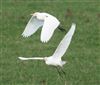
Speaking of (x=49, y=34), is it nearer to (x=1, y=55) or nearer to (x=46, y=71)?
(x=46, y=71)

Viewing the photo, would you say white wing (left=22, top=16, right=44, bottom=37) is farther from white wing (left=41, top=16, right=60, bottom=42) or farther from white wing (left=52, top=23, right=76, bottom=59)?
white wing (left=52, top=23, right=76, bottom=59)

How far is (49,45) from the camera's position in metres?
14.5

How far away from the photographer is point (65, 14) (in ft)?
58.0

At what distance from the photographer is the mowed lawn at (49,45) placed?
11.6 m

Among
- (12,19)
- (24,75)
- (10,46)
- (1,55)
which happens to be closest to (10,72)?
(24,75)

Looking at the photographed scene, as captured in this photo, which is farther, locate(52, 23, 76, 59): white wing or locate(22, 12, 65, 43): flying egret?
locate(22, 12, 65, 43): flying egret

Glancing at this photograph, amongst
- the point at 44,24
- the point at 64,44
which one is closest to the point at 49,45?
the point at 44,24

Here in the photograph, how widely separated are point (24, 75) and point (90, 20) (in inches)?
216

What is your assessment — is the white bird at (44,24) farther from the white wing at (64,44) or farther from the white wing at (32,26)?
the white wing at (64,44)

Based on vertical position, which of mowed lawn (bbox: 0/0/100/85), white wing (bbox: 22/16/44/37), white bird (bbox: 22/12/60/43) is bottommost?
mowed lawn (bbox: 0/0/100/85)

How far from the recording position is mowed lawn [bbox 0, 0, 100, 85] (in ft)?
38.1

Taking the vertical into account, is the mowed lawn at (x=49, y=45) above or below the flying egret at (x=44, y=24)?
below

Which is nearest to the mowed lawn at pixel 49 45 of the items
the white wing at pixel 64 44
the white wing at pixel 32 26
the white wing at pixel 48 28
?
the white wing at pixel 32 26

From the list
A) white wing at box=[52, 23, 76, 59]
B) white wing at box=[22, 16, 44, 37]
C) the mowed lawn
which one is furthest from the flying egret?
the mowed lawn
